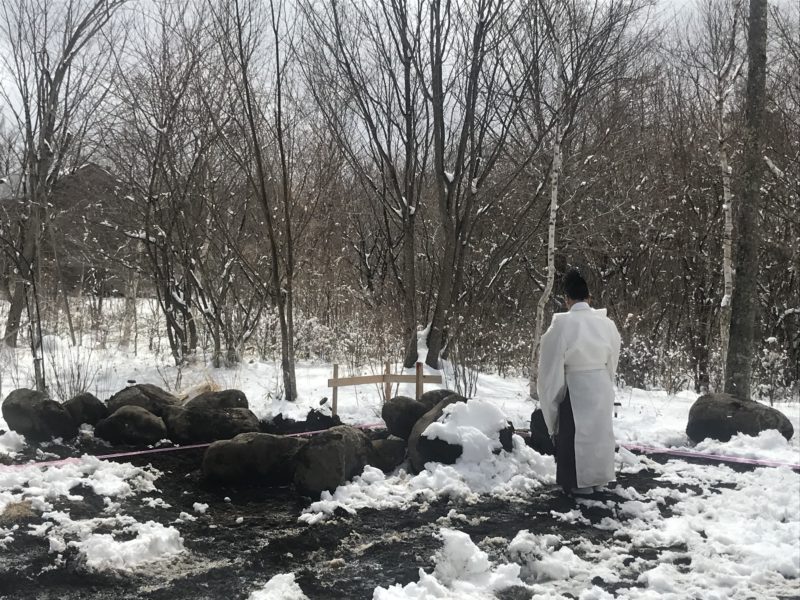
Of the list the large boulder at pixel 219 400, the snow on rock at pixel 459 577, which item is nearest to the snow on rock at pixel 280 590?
the snow on rock at pixel 459 577

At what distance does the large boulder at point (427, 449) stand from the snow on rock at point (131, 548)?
6.75 ft

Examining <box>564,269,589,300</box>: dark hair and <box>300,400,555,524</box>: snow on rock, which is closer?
<box>300,400,555,524</box>: snow on rock

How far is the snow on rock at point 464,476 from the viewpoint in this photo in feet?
15.0

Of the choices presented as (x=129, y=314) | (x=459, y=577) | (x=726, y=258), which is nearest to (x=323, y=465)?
(x=459, y=577)

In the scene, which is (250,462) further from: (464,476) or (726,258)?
(726,258)

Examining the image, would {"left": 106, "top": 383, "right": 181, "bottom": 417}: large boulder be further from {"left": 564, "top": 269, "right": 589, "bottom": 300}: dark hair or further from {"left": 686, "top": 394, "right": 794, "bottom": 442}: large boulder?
{"left": 686, "top": 394, "right": 794, "bottom": 442}: large boulder

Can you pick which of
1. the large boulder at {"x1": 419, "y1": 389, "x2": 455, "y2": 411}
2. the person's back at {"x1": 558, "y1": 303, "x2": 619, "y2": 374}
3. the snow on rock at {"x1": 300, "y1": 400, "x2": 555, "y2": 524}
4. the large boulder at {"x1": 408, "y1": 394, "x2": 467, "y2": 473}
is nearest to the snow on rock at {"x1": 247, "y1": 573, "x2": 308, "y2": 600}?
the snow on rock at {"x1": 300, "y1": 400, "x2": 555, "y2": 524}

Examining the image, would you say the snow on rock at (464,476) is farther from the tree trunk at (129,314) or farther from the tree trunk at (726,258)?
the tree trunk at (129,314)

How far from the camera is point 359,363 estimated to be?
9.46 metres

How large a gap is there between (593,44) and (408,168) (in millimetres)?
2847

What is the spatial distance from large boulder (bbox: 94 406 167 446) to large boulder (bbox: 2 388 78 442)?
322 mm

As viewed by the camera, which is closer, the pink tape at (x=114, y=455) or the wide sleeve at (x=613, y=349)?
the wide sleeve at (x=613, y=349)

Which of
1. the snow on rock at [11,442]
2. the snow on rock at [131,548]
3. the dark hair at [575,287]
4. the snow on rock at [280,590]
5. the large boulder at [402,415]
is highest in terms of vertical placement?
the dark hair at [575,287]

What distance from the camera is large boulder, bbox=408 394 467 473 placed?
5082 millimetres
